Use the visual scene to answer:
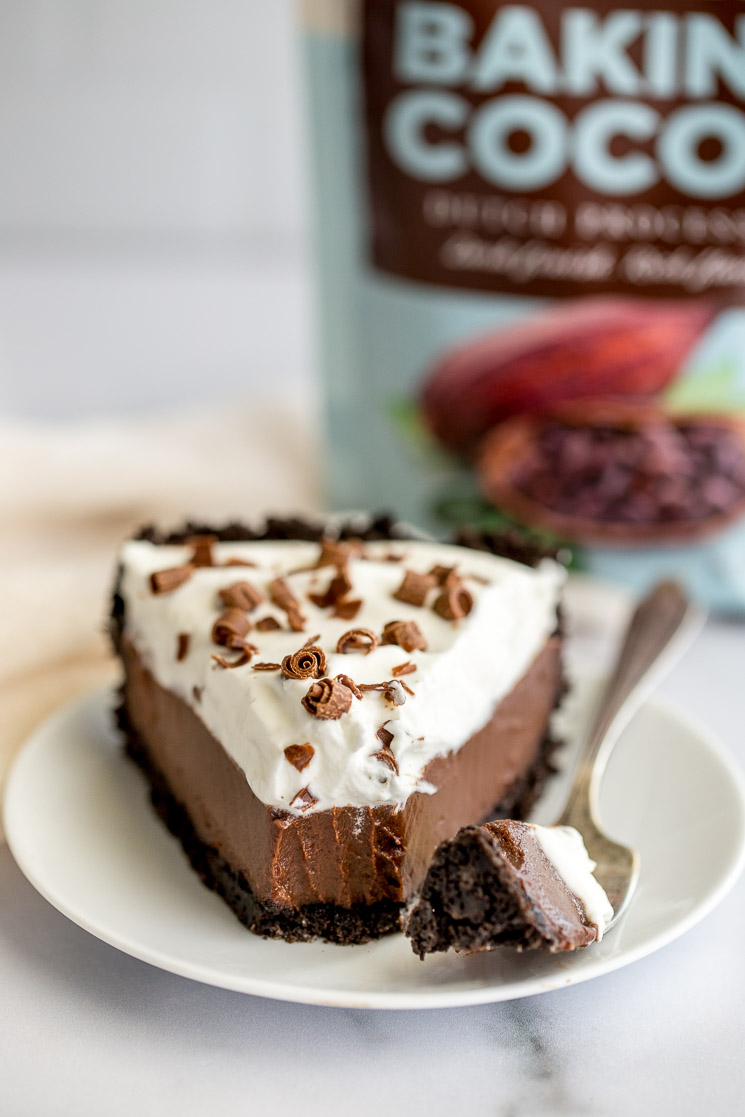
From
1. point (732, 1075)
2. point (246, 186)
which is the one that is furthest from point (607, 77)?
point (246, 186)

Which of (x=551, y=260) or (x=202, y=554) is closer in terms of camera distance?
(x=202, y=554)

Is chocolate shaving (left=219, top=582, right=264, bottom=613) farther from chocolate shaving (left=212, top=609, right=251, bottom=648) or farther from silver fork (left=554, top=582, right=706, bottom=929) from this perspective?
silver fork (left=554, top=582, right=706, bottom=929)

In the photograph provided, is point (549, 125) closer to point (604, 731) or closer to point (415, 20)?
point (415, 20)

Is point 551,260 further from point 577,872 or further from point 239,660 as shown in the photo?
point 577,872

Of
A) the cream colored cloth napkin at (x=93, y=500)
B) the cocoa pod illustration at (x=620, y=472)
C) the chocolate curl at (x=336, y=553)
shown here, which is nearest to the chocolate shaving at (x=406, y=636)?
the chocolate curl at (x=336, y=553)

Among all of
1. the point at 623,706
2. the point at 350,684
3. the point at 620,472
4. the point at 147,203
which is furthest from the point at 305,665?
the point at 147,203

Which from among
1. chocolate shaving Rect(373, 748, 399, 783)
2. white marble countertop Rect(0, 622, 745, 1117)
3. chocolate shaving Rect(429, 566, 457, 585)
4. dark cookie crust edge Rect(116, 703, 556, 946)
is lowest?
white marble countertop Rect(0, 622, 745, 1117)

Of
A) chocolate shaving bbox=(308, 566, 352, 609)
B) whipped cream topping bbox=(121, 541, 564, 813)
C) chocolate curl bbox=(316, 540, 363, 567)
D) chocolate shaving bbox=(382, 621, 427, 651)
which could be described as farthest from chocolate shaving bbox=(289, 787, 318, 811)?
chocolate curl bbox=(316, 540, 363, 567)
